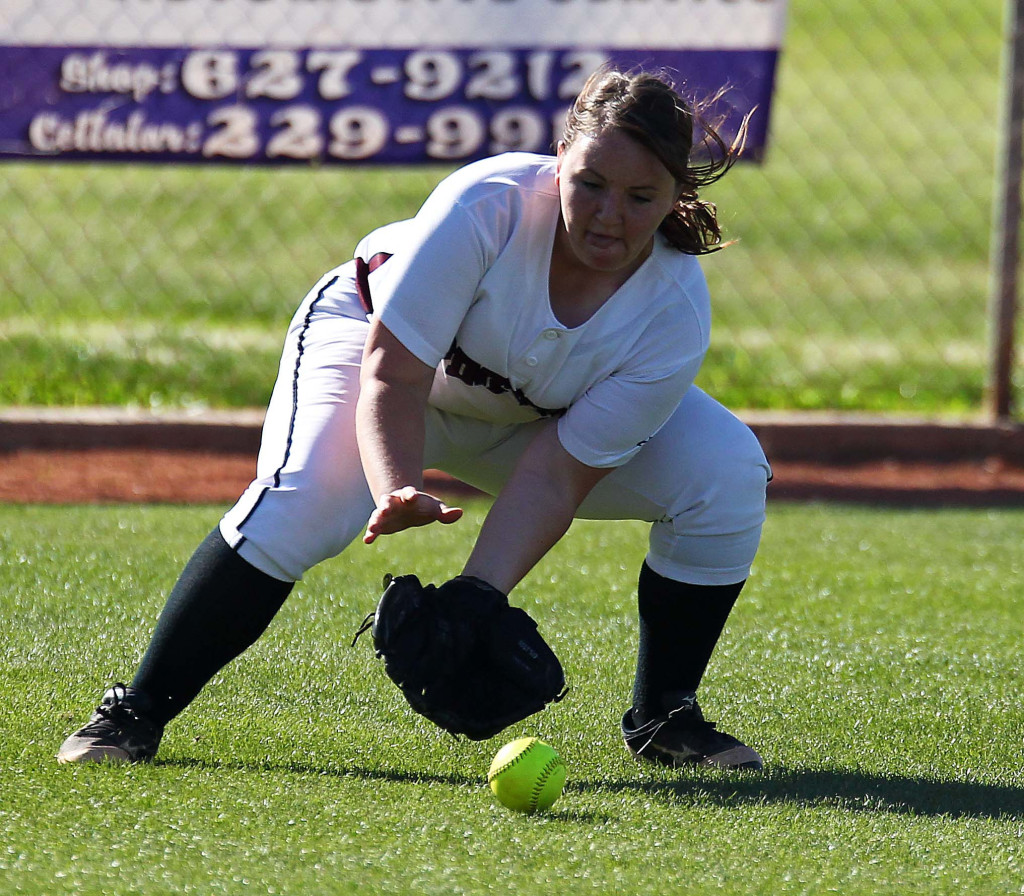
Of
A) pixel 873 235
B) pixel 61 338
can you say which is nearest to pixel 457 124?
pixel 61 338

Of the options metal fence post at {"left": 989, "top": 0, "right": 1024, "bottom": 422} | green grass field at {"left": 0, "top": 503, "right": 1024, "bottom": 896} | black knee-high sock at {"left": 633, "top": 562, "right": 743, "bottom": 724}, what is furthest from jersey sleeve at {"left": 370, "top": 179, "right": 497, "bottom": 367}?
metal fence post at {"left": 989, "top": 0, "right": 1024, "bottom": 422}

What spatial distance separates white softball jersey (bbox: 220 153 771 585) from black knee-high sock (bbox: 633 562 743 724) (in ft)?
0.10

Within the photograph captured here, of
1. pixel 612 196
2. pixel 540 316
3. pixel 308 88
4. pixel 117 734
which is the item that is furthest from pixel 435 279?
pixel 308 88

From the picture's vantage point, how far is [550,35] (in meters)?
5.60

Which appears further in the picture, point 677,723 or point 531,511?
point 677,723

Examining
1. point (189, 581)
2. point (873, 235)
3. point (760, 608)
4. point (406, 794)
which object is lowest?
point (873, 235)

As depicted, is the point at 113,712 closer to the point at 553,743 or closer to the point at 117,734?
the point at 117,734

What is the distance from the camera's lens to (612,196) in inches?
97.3

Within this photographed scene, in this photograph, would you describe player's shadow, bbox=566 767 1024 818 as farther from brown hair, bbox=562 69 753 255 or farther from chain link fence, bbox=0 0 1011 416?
chain link fence, bbox=0 0 1011 416

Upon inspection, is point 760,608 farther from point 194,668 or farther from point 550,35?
point 550,35

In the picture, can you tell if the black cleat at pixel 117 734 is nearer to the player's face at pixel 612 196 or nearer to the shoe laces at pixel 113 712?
the shoe laces at pixel 113 712

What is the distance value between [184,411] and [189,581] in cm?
331

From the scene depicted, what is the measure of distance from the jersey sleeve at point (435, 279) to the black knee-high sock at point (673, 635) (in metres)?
0.67

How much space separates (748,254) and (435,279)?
8.77 meters
